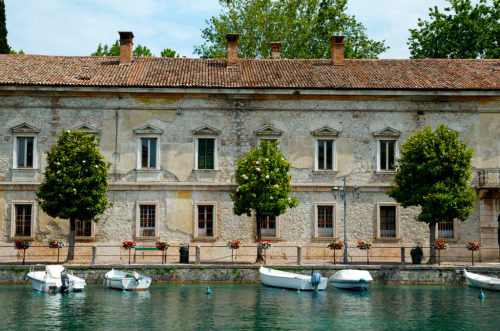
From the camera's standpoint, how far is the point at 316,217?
114 feet

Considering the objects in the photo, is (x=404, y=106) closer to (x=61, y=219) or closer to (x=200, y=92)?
(x=200, y=92)

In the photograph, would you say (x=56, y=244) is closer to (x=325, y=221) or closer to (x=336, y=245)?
(x=336, y=245)

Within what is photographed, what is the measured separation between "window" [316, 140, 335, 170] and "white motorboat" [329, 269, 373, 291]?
792cm

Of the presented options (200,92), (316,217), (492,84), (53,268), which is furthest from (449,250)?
(53,268)

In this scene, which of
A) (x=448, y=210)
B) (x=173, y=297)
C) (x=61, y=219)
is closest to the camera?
(x=173, y=297)

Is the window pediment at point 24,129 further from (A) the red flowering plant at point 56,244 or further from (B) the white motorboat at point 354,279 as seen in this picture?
(B) the white motorboat at point 354,279

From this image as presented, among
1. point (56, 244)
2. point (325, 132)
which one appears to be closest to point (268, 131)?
point (325, 132)

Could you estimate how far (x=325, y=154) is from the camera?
35.3 m

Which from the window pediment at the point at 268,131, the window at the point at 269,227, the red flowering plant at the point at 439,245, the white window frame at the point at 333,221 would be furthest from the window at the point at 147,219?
the red flowering plant at the point at 439,245

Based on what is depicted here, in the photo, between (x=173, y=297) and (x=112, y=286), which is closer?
(x=173, y=297)

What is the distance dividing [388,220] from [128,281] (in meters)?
14.9

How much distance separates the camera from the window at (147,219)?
113 ft

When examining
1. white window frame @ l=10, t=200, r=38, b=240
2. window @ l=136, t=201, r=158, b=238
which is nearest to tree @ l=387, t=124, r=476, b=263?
window @ l=136, t=201, r=158, b=238

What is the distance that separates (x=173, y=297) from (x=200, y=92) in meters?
12.6
